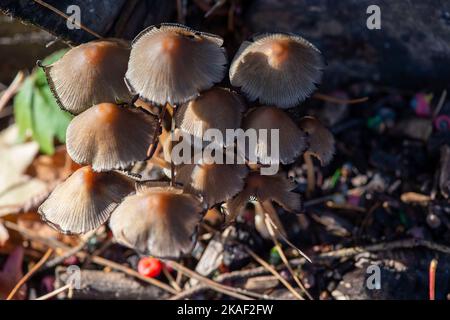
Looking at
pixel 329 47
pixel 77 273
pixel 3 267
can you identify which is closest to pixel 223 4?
pixel 329 47

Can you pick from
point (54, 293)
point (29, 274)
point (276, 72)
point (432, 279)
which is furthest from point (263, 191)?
point (29, 274)

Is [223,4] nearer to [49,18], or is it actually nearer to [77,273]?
[49,18]

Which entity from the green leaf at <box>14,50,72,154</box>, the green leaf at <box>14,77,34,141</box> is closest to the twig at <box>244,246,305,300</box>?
the green leaf at <box>14,50,72,154</box>

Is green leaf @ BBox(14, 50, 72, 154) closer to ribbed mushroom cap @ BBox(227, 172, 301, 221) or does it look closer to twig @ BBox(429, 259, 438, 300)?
ribbed mushroom cap @ BBox(227, 172, 301, 221)

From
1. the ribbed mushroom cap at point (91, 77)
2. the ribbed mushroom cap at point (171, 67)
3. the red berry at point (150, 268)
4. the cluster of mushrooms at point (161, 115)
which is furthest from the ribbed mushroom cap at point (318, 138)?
the red berry at point (150, 268)
